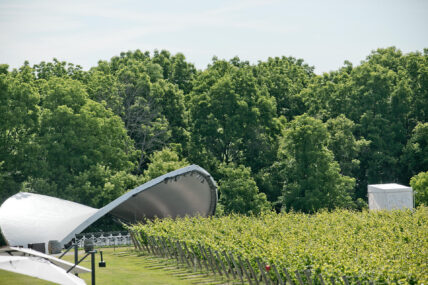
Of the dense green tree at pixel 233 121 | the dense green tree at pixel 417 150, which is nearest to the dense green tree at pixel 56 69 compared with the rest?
the dense green tree at pixel 233 121

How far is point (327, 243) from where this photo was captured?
22.4 meters

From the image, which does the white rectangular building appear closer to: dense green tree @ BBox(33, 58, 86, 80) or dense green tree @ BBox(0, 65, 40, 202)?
dense green tree @ BBox(0, 65, 40, 202)

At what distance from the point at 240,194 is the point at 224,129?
7.53 m

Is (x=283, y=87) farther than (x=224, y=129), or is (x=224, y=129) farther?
(x=283, y=87)

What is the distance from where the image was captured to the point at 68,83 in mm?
50062

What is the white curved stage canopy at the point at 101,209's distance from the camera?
3341 cm

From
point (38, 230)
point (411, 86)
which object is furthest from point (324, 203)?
point (38, 230)

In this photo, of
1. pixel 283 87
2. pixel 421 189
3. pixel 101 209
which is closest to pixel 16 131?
pixel 101 209

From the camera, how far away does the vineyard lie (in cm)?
1695

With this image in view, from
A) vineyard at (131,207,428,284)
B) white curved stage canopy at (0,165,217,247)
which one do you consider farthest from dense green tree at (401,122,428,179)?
white curved stage canopy at (0,165,217,247)

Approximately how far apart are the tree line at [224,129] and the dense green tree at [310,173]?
3.9 inches

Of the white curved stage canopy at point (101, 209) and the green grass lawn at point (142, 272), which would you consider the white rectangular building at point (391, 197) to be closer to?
the white curved stage canopy at point (101, 209)

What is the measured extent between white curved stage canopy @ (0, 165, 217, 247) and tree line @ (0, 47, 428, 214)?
21.2 ft

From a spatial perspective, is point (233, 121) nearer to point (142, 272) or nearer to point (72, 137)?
point (72, 137)
